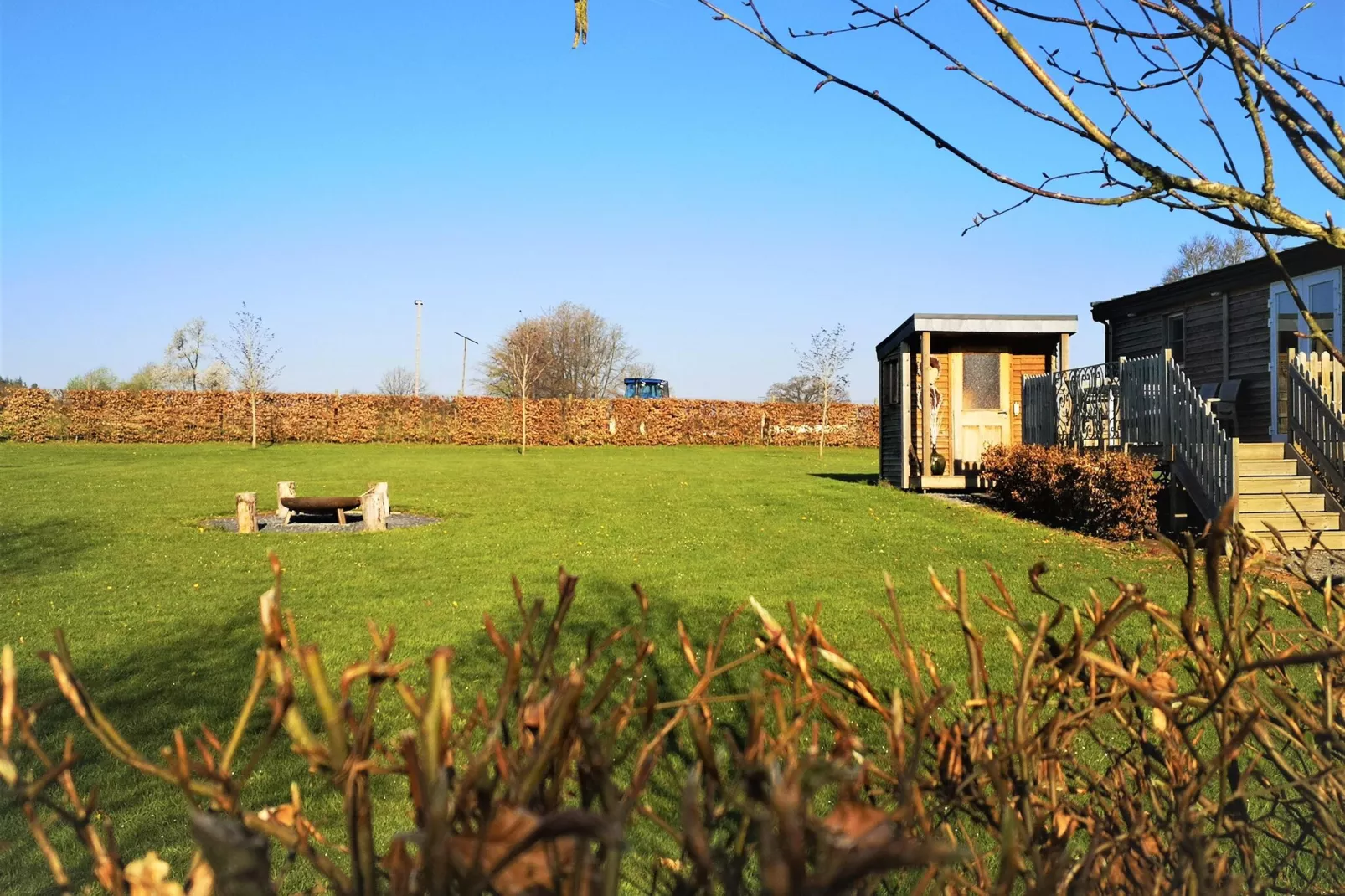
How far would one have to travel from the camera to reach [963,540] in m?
11.2

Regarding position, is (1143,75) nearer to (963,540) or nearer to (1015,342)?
(963,540)

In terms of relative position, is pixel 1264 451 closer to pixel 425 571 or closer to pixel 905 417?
pixel 905 417

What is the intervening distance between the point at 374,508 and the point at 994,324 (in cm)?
1132

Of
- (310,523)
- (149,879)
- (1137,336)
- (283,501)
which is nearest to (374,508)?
(283,501)

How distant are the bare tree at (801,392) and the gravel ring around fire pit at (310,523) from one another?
3120 cm

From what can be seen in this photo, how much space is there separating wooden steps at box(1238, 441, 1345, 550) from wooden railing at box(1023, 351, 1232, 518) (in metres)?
0.34

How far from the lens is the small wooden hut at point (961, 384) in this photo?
17.5 metres

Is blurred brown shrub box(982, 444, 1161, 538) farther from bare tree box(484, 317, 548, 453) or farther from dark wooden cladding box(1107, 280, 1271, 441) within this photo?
bare tree box(484, 317, 548, 453)

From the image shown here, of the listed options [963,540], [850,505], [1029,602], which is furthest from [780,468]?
[1029,602]

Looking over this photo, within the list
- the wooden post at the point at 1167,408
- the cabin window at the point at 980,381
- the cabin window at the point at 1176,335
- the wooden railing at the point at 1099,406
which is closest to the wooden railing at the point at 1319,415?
the wooden post at the point at 1167,408

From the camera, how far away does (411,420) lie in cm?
3994

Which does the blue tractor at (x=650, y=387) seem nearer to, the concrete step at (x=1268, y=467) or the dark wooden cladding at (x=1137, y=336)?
the dark wooden cladding at (x=1137, y=336)

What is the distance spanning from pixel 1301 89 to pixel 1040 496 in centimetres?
1210

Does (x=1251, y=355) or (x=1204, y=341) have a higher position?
(x=1204, y=341)
